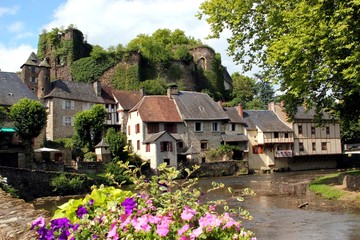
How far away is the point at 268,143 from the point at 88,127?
21107 mm

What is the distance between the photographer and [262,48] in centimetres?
2200

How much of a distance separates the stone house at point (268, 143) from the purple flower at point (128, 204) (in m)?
43.2

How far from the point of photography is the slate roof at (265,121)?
4709 centimetres

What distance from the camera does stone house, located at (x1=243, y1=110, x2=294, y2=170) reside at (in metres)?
46.7

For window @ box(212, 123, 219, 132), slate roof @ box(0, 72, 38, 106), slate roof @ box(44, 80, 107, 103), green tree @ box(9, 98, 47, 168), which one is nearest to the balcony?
window @ box(212, 123, 219, 132)

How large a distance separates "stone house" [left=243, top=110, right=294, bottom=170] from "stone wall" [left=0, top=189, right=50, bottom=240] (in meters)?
41.6

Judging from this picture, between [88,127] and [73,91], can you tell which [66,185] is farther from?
[73,91]

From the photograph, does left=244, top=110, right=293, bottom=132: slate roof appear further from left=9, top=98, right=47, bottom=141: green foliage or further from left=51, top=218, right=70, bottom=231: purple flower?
left=51, top=218, right=70, bottom=231: purple flower

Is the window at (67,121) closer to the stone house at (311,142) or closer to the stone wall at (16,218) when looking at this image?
the stone house at (311,142)

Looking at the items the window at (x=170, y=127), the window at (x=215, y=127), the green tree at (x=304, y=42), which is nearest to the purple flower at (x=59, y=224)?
the green tree at (x=304, y=42)

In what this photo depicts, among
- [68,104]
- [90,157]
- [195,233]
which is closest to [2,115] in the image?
[90,157]

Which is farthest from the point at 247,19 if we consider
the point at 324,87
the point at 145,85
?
the point at 145,85

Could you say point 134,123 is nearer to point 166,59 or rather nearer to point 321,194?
point 166,59

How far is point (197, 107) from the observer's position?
1775 inches
